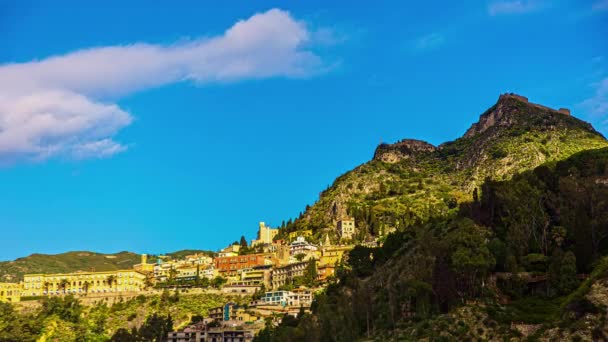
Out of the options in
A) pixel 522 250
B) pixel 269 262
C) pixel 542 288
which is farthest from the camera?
pixel 269 262

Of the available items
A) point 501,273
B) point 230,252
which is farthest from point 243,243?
point 501,273

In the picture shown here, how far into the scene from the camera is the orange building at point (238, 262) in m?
173

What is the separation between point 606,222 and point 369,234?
298 feet

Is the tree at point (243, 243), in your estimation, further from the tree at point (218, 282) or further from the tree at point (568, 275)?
the tree at point (568, 275)

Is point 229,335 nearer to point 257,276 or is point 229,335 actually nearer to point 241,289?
point 241,289

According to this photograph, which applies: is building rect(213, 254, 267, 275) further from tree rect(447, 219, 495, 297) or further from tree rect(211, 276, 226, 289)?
tree rect(447, 219, 495, 297)

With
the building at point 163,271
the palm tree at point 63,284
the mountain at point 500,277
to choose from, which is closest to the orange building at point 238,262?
the building at point 163,271

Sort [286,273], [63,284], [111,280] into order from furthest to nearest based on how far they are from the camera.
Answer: [63,284] < [111,280] < [286,273]

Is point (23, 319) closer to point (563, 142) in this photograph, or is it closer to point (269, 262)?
point (269, 262)

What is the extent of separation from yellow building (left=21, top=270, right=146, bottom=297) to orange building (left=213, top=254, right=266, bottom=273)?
724 inches

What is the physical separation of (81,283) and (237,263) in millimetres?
34830

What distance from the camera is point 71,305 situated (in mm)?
154250

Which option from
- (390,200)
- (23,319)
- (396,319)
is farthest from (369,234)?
(396,319)

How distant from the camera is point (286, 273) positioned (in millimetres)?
161375
